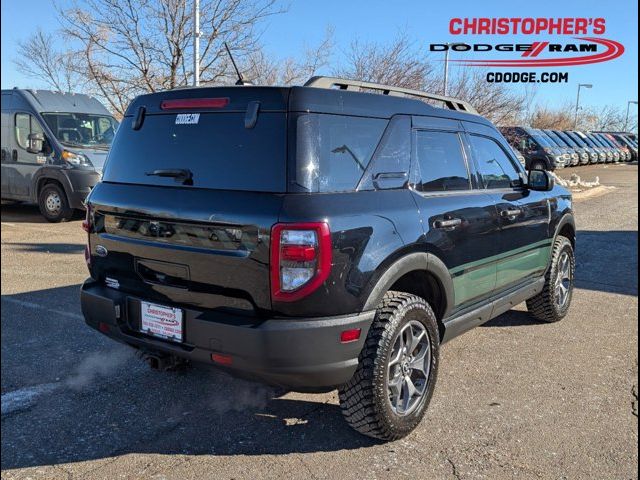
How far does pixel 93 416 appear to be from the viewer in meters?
3.41

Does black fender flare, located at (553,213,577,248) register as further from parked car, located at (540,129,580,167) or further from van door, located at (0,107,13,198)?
parked car, located at (540,129,580,167)

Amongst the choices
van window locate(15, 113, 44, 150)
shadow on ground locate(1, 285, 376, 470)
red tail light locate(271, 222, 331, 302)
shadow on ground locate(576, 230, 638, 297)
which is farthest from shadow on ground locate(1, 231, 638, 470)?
van window locate(15, 113, 44, 150)

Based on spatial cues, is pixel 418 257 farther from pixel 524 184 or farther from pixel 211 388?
pixel 524 184

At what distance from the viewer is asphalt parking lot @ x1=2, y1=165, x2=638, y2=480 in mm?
2943

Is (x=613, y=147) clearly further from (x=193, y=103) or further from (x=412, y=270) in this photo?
(x=193, y=103)

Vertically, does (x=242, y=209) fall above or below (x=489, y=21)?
below

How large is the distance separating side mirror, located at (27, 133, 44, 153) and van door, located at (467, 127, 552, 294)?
Result: 30.4 ft

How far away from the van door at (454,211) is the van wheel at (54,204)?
346 inches

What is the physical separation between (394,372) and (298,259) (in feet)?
3.27

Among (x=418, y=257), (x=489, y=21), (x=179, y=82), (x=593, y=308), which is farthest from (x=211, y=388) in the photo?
(x=489, y=21)

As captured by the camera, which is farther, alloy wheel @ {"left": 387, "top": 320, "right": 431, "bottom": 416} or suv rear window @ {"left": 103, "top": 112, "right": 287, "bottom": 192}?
alloy wheel @ {"left": 387, "top": 320, "right": 431, "bottom": 416}

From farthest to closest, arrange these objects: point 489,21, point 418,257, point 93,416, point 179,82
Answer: point 489,21 < point 179,82 < point 93,416 < point 418,257

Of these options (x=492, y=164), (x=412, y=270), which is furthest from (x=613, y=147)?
(x=412, y=270)

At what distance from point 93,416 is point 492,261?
284 centimetres
